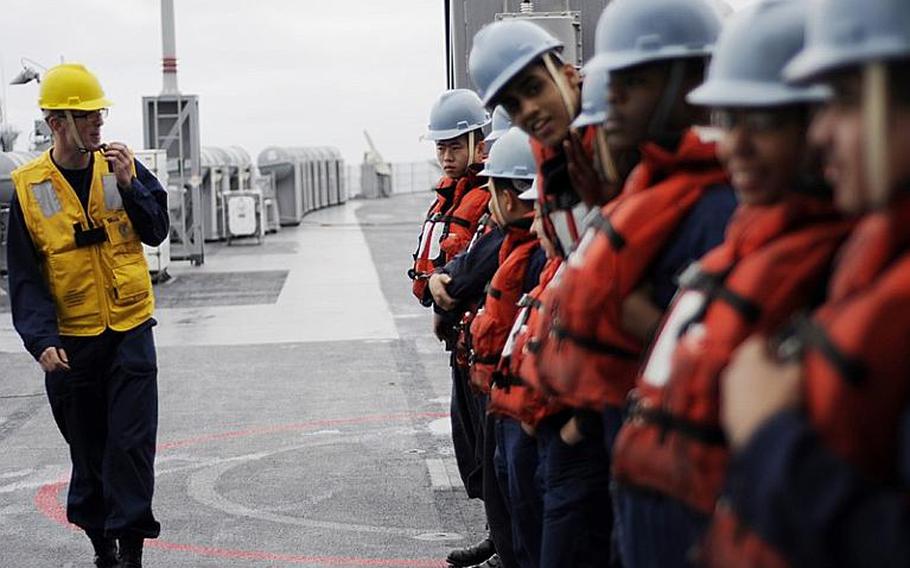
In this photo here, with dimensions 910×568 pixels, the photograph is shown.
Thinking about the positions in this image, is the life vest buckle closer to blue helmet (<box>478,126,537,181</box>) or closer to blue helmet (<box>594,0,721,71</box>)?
blue helmet (<box>478,126,537,181</box>)

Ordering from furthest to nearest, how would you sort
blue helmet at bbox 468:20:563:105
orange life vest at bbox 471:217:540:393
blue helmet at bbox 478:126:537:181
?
blue helmet at bbox 478:126:537:181 < orange life vest at bbox 471:217:540:393 < blue helmet at bbox 468:20:563:105

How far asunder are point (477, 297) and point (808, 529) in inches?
183

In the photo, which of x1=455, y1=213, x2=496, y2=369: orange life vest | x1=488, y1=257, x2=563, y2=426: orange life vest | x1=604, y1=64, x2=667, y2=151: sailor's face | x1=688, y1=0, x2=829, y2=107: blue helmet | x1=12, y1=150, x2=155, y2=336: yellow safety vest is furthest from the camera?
x1=12, y1=150, x2=155, y2=336: yellow safety vest

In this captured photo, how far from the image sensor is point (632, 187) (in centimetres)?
353

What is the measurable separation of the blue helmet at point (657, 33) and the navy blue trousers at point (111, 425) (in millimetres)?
3896

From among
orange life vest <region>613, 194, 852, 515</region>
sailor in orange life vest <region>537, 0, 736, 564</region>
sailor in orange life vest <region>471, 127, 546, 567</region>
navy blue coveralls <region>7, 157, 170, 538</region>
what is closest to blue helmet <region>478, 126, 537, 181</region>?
sailor in orange life vest <region>471, 127, 546, 567</region>

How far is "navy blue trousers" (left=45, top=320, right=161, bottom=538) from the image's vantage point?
6973 mm

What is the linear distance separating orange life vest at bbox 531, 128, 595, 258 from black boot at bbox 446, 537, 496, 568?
9.13ft

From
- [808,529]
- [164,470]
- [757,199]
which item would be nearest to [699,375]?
[757,199]

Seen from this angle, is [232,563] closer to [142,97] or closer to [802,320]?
[802,320]

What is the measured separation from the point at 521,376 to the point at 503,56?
984mm

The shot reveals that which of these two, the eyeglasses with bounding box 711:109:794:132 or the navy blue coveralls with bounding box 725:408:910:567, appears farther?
the eyeglasses with bounding box 711:109:794:132

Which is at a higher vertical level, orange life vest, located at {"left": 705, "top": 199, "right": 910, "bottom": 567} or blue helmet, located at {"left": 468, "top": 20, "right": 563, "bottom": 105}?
blue helmet, located at {"left": 468, "top": 20, "right": 563, "bottom": 105}

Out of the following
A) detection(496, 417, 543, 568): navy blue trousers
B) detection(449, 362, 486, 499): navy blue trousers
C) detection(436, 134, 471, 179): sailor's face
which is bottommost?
detection(449, 362, 486, 499): navy blue trousers
